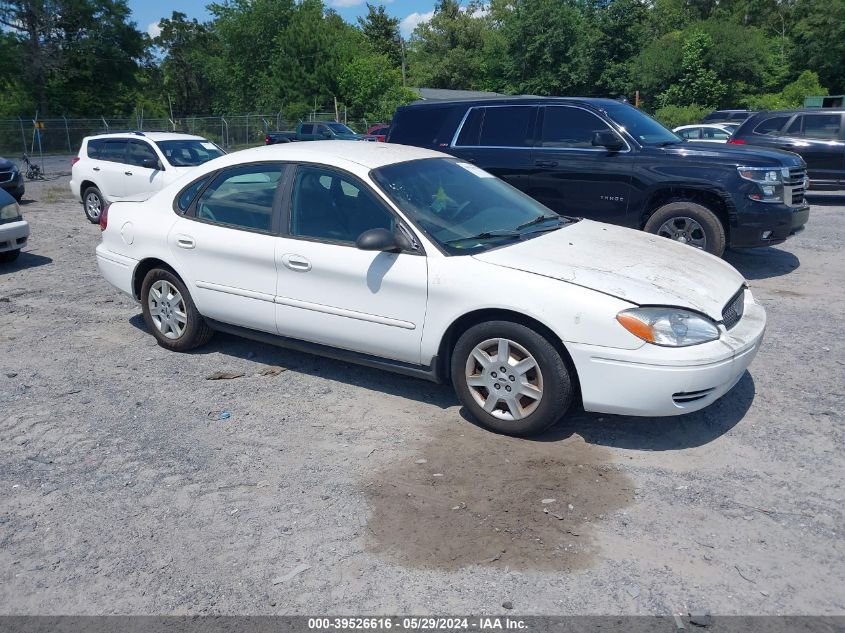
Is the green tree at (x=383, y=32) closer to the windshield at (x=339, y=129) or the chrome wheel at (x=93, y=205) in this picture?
the windshield at (x=339, y=129)

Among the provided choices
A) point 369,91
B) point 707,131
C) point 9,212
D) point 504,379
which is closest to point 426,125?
point 9,212

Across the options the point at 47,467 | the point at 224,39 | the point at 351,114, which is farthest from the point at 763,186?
the point at 224,39

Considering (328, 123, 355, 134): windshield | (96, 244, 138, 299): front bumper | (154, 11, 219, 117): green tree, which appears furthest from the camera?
(154, 11, 219, 117): green tree

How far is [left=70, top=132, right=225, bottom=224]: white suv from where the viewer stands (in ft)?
40.9

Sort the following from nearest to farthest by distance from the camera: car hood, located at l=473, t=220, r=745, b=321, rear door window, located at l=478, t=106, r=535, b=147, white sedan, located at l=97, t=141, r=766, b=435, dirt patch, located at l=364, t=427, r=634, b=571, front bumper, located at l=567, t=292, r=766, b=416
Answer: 1. dirt patch, located at l=364, t=427, r=634, b=571
2. front bumper, located at l=567, t=292, r=766, b=416
3. white sedan, located at l=97, t=141, r=766, b=435
4. car hood, located at l=473, t=220, r=745, b=321
5. rear door window, located at l=478, t=106, r=535, b=147

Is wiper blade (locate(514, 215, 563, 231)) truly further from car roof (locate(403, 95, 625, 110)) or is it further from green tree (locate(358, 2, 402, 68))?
green tree (locate(358, 2, 402, 68))

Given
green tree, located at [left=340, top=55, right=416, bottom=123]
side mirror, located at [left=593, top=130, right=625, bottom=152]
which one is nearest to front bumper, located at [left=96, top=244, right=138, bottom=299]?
side mirror, located at [left=593, top=130, right=625, bottom=152]

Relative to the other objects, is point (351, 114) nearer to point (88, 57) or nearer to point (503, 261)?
point (88, 57)

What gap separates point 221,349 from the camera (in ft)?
20.1

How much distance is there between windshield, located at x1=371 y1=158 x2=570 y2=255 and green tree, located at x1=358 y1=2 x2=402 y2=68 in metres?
Answer: 72.4

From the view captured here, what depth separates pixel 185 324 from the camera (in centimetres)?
587

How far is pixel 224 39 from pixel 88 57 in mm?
12104

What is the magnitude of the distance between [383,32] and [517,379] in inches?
3018

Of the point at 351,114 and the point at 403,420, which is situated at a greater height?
the point at 351,114
